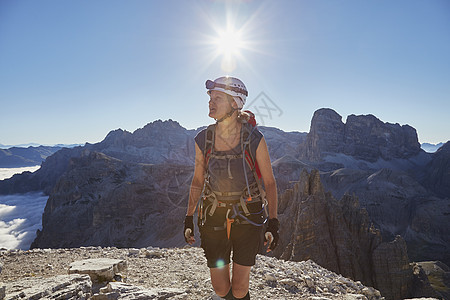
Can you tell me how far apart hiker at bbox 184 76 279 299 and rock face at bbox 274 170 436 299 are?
77.0 ft

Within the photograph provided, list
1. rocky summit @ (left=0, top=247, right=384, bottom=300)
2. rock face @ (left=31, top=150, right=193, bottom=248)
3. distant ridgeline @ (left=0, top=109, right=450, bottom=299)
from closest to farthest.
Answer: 1. rocky summit @ (left=0, top=247, right=384, bottom=300)
2. distant ridgeline @ (left=0, top=109, right=450, bottom=299)
3. rock face @ (left=31, top=150, right=193, bottom=248)

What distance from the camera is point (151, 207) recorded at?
237ft

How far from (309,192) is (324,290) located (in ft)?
85.7

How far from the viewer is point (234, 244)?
3.96 m

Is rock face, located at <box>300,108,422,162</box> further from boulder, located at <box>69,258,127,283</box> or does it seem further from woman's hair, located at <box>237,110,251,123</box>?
woman's hair, located at <box>237,110,251,123</box>

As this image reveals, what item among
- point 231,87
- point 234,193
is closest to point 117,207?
point 234,193

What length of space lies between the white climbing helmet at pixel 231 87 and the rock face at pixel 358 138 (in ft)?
533

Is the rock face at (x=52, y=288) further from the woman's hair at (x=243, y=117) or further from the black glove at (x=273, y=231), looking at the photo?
the woman's hair at (x=243, y=117)

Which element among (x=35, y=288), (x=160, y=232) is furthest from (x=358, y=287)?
(x=160, y=232)

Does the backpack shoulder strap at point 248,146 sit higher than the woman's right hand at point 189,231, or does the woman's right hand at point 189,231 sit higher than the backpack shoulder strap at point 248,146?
the backpack shoulder strap at point 248,146

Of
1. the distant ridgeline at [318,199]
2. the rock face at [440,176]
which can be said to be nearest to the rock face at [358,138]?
the distant ridgeline at [318,199]

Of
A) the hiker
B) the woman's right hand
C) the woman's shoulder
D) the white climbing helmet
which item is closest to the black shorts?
the hiker

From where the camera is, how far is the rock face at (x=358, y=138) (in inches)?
6388

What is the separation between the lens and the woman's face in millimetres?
4078
